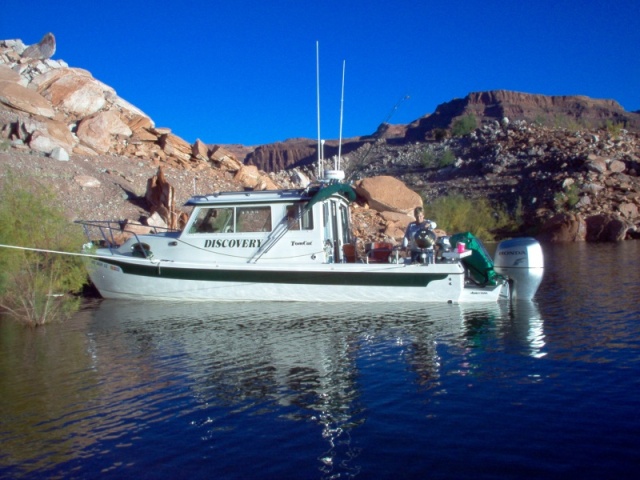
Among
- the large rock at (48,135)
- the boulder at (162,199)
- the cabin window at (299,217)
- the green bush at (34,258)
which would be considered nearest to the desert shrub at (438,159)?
the large rock at (48,135)

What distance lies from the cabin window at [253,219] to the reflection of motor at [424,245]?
10.5 ft

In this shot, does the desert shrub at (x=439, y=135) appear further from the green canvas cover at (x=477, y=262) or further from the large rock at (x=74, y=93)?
the green canvas cover at (x=477, y=262)

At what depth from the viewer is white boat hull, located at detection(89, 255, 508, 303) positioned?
1355 centimetres

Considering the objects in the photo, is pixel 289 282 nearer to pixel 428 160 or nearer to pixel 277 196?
pixel 277 196

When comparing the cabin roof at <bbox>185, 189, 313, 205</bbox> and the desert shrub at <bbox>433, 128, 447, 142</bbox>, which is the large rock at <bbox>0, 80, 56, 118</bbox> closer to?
the cabin roof at <bbox>185, 189, 313, 205</bbox>

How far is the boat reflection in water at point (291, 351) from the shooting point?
24.1 ft

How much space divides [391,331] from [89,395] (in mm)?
5178

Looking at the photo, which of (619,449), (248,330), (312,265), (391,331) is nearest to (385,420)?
(619,449)

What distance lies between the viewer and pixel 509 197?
48719mm

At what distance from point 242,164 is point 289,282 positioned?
691 inches

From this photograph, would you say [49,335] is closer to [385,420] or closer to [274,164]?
[385,420]

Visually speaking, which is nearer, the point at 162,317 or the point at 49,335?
→ the point at 49,335

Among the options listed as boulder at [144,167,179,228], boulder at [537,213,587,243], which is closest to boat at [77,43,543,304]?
boulder at [144,167,179,228]

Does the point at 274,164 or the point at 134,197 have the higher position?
the point at 274,164
